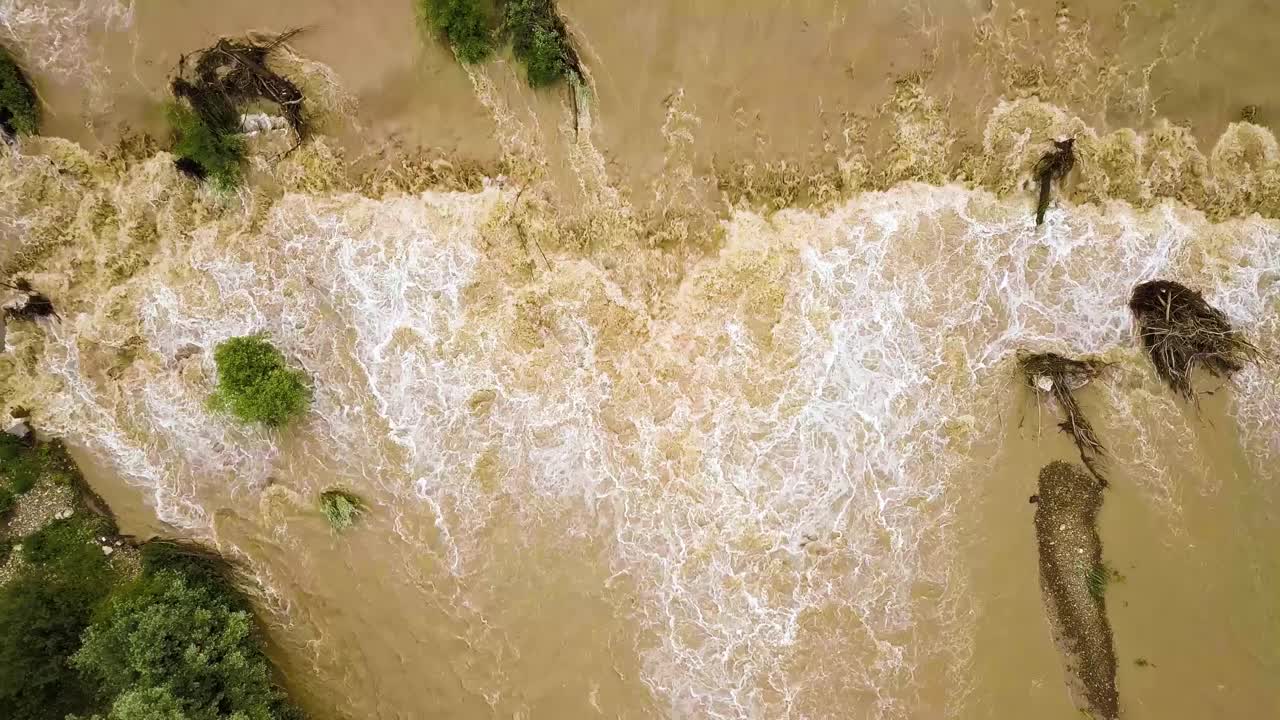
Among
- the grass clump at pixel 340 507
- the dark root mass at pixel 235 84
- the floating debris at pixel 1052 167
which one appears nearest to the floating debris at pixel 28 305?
the dark root mass at pixel 235 84

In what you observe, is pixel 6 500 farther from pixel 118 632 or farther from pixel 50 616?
pixel 118 632

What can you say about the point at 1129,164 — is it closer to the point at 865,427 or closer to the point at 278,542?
the point at 865,427

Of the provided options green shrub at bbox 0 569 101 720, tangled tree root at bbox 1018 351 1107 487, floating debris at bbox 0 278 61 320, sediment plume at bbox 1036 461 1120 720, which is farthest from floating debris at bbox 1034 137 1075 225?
green shrub at bbox 0 569 101 720

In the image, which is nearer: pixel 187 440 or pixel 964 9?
pixel 964 9

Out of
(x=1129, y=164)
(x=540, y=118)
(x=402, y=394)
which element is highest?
(x=1129, y=164)

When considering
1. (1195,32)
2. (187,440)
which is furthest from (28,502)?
(1195,32)

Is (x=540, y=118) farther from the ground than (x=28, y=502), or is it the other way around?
(x=540, y=118)

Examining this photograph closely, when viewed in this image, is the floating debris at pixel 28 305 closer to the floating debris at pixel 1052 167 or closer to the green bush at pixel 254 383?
the green bush at pixel 254 383
